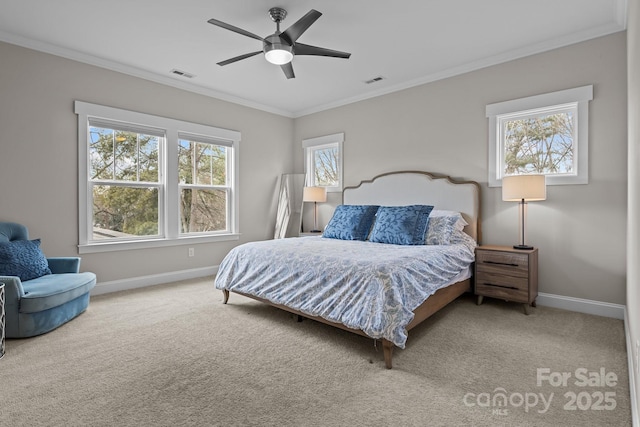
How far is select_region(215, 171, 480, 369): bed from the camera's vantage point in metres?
2.33

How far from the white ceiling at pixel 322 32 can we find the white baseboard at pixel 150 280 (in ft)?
8.38

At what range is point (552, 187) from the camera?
348 centimetres

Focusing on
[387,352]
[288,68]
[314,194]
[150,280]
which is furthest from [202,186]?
[387,352]

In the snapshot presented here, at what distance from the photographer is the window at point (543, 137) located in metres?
3.31

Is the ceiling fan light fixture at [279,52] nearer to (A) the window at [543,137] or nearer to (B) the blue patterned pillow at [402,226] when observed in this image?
(B) the blue patterned pillow at [402,226]

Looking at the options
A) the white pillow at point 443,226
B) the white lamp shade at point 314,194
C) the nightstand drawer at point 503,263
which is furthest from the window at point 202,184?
the nightstand drawer at point 503,263

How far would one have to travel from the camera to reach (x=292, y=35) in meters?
2.76

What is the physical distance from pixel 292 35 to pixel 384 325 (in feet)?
7.72

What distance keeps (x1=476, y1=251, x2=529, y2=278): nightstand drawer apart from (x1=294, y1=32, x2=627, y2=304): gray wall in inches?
18.9

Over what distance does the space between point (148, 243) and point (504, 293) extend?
4.20 metres

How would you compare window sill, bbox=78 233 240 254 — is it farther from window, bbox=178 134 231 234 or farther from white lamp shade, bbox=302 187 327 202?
white lamp shade, bbox=302 187 327 202

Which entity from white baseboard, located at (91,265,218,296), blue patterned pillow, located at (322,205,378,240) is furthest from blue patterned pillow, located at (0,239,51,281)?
blue patterned pillow, located at (322,205,378,240)

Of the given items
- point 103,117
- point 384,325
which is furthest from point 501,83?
point 103,117

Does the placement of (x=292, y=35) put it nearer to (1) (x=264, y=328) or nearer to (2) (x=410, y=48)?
(2) (x=410, y=48)
